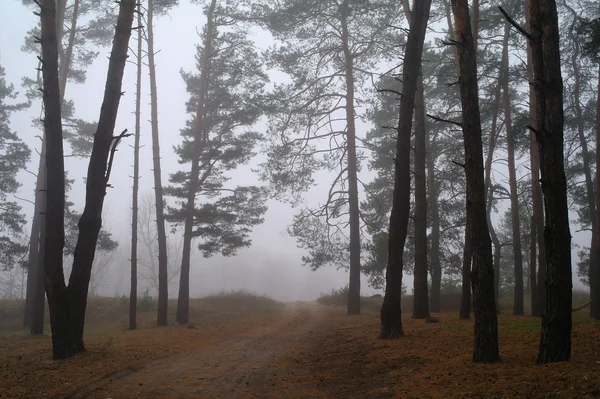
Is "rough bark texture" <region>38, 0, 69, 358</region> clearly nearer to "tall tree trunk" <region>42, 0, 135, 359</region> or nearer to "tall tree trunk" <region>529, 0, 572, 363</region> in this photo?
"tall tree trunk" <region>42, 0, 135, 359</region>

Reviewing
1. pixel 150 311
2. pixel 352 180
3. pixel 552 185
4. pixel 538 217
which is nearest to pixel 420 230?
pixel 538 217

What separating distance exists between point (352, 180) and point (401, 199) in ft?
36.7

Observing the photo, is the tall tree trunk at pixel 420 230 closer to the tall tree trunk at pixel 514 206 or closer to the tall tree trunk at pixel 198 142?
the tall tree trunk at pixel 514 206

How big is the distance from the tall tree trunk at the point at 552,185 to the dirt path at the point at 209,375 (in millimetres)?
3728

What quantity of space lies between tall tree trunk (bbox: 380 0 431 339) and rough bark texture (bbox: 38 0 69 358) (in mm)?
6798

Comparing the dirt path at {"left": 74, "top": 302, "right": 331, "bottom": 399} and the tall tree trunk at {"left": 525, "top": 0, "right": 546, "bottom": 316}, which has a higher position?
the tall tree trunk at {"left": 525, "top": 0, "right": 546, "bottom": 316}

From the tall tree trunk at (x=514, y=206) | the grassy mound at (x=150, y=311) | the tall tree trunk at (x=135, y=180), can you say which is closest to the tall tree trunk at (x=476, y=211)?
the tall tree trunk at (x=514, y=206)

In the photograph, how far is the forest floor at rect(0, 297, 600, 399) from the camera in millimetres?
5664

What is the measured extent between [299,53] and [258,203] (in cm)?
752

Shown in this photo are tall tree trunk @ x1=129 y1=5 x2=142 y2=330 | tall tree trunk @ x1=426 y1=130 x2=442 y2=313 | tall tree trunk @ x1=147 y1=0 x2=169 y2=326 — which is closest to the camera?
tall tree trunk @ x1=129 y1=5 x2=142 y2=330

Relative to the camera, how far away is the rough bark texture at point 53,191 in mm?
9234

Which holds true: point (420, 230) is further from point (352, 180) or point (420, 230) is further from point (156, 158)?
point (156, 158)

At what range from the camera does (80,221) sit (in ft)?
32.1

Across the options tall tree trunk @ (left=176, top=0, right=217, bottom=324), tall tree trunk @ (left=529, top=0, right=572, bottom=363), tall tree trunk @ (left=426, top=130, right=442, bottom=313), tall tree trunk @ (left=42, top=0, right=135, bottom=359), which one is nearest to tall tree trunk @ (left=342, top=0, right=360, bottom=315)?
A: tall tree trunk @ (left=426, top=130, right=442, bottom=313)
